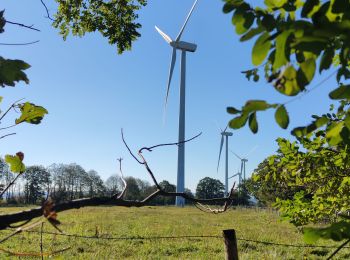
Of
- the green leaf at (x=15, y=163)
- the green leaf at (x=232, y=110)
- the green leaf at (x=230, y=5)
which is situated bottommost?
the green leaf at (x=15, y=163)

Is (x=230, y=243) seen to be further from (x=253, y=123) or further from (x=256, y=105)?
(x=256, y=105)

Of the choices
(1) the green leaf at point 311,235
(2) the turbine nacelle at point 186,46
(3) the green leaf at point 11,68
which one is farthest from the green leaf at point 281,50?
(2) the turbine nacelle at point 186,46

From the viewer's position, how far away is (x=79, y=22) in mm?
6633

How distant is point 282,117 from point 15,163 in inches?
43.1

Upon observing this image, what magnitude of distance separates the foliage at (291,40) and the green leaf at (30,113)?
949 mm

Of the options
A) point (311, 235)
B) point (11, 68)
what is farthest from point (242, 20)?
point (11, 68)

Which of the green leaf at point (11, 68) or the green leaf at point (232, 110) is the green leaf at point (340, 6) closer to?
the green leaf at point (232, 110)

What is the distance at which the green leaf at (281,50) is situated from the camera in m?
1.08

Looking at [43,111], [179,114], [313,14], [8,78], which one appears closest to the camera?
[313,14]

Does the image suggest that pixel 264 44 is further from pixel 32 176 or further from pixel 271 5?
pixel 32 176

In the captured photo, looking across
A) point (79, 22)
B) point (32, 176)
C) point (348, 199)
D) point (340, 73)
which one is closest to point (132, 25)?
point (79, 22)

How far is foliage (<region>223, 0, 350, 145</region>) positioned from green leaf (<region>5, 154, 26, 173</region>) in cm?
93

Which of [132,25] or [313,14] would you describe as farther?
[132,25]

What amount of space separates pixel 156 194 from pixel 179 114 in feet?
216
